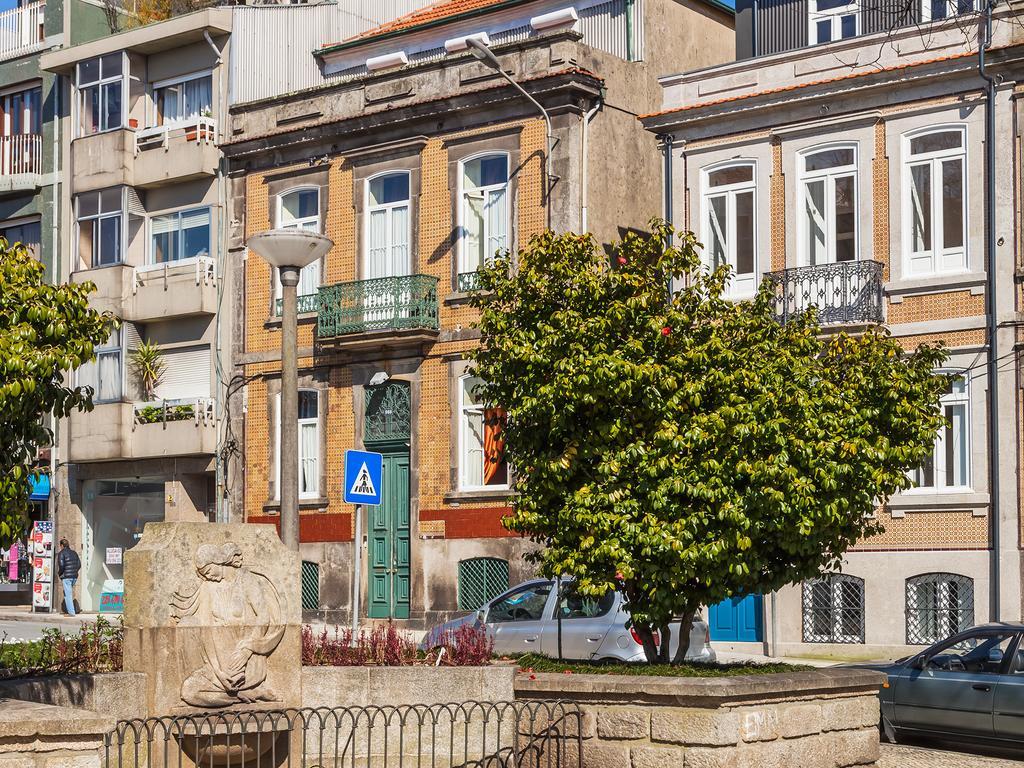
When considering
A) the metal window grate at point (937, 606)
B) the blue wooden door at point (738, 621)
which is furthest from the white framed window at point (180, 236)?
the metal window grate at point (937, 606)

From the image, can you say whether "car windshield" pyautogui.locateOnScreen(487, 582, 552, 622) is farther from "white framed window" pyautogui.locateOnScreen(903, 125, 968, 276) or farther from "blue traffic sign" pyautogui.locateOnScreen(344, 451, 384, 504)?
"white framed window" pyautogui.locateOnScreen(903, 125, 968, 276)

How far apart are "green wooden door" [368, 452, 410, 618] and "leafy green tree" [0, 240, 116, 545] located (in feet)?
70.9

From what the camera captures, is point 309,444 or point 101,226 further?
point 101,226

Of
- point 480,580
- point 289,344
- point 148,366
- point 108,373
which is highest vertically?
point 148,366

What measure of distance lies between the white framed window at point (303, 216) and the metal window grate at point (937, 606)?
14088 mm

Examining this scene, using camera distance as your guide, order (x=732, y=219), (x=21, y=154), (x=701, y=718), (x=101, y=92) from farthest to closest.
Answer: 1. (x=21, y=154)
2. (x=101, y=92)
3. (x=732, y=219)
4. (x=701, y=718)

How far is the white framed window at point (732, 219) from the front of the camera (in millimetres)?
29641

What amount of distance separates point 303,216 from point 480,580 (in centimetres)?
898

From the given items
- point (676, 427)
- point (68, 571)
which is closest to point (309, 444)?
point (68, 571)

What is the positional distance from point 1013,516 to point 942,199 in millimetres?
5206

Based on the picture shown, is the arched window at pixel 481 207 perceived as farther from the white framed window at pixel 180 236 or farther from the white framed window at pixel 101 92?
the white framed window at pixel 101 92

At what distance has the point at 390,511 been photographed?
1312 inches

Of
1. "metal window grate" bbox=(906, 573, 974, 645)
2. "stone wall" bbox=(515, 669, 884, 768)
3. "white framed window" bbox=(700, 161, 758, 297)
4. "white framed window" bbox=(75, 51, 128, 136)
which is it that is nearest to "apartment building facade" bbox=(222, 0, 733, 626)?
"white framed window" bbox=(700, 161, 758, 297)

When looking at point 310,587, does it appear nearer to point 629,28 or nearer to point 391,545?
point 391,545
